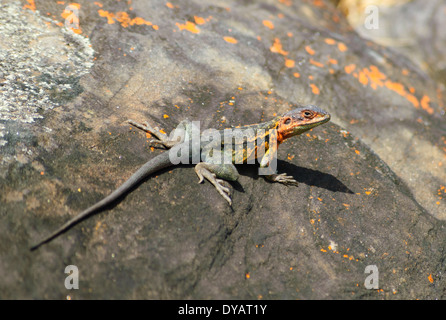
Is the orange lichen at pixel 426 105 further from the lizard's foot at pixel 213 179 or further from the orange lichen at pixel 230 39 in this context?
the lizard's foot at pixel 213 179

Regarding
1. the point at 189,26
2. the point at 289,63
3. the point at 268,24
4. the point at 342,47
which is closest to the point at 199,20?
the point at 189,26

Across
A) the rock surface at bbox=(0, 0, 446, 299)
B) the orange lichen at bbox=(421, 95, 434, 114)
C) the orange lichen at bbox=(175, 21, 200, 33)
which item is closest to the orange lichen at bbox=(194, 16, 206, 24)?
the rock surface at bbox=(0, 0, 446, 299)

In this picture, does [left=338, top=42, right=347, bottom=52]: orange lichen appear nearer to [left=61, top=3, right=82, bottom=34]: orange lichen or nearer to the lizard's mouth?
the lizard's mouth

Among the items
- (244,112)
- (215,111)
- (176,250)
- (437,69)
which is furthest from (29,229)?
(437,69)

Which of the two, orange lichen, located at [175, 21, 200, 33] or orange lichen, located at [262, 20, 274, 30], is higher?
orange lichen, located at [262, 20, 274, 30]

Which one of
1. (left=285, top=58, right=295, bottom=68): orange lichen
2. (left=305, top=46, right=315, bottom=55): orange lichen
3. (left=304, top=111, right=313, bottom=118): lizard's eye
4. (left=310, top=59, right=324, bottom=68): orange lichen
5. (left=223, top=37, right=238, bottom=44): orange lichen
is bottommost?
(left=223, top=37, right=238, bottom=44): orange lichen

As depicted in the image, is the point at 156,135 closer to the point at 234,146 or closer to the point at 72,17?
the point at 234,146
